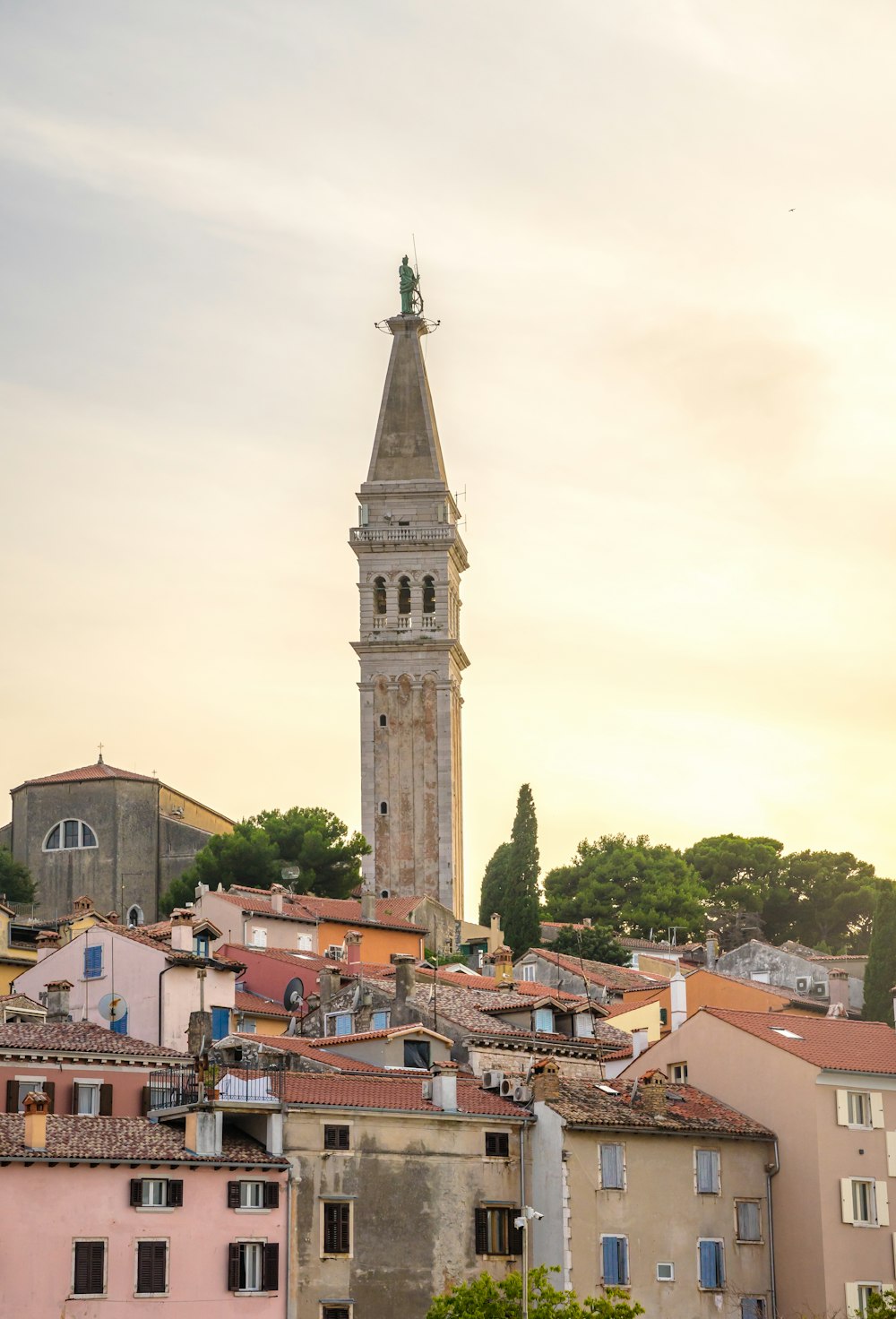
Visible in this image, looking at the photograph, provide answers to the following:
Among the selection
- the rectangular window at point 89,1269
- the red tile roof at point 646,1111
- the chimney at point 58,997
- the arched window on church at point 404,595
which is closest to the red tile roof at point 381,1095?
Result: the red tile roof at point 646,1111

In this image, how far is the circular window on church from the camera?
9181 centimetres

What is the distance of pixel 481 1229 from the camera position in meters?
43.2

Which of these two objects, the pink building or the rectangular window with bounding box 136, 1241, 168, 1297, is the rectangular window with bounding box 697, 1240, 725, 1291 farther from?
the rectangular window with bounding box 136, 1241, 168, 1297

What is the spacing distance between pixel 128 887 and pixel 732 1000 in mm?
31113

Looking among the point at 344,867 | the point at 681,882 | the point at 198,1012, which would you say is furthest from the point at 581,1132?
the point at 681,882

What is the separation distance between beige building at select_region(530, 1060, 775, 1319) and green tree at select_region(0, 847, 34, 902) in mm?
44986

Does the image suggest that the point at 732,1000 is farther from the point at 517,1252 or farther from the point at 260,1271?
the point at 260,1271

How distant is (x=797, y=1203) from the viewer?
45969 mm

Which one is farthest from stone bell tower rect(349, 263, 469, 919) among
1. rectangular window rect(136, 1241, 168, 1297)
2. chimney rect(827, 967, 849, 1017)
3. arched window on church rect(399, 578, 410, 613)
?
rectangular window rect(136, 1241, 168, 1297)

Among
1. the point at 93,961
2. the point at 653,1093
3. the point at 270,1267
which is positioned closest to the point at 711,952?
the point at 93,961

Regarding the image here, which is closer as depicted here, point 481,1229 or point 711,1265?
point 481,1229

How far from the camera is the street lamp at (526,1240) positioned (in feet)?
125

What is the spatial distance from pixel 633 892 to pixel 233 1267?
61.6 metres

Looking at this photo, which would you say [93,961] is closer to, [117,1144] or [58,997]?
[58,997]
